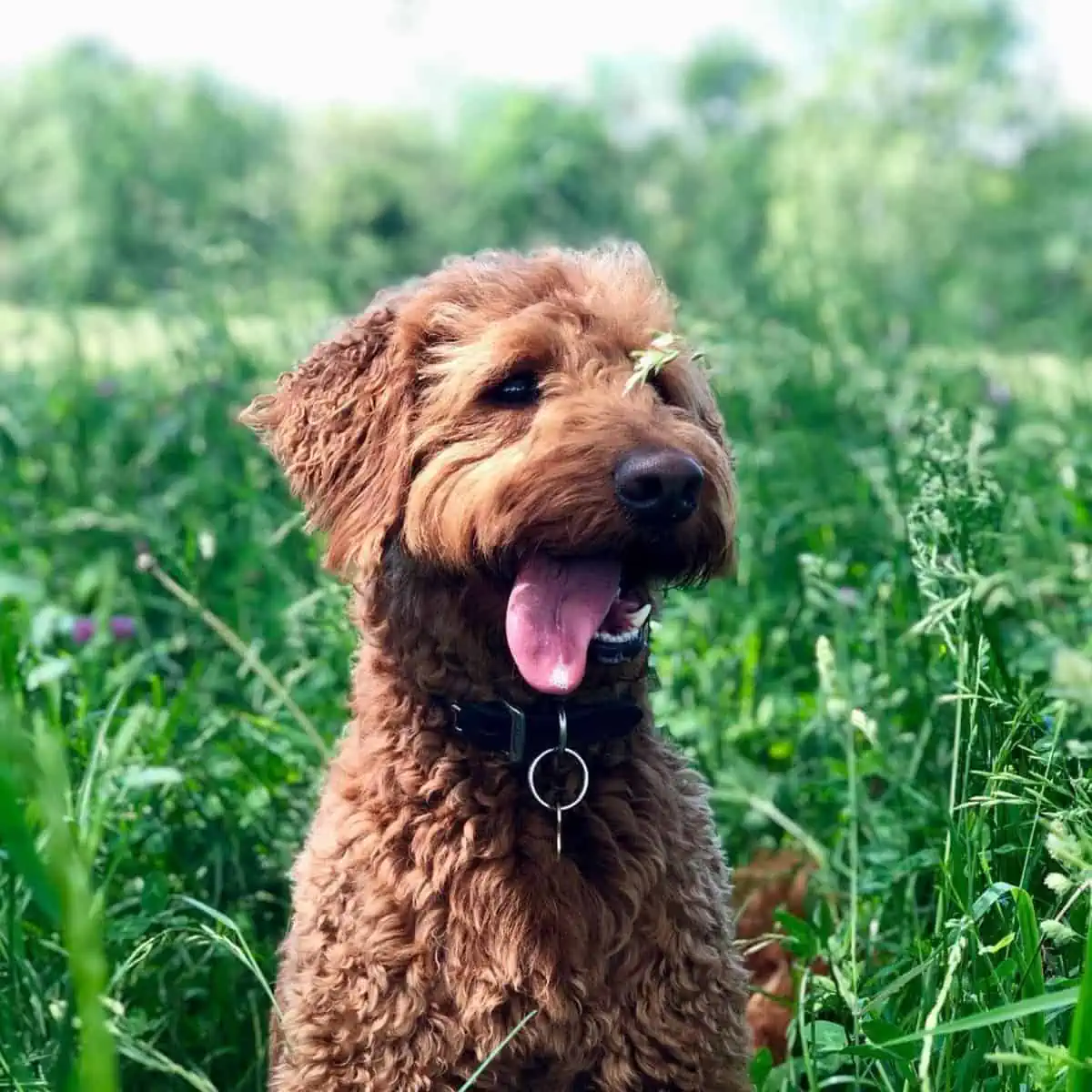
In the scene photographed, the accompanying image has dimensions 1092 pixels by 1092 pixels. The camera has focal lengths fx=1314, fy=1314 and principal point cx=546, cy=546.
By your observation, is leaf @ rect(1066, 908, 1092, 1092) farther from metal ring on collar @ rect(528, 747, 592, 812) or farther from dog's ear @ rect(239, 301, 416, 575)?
dog's ear @ rect(239, 301, 416, 575)

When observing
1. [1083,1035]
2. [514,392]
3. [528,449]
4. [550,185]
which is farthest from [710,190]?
[1083,1035]

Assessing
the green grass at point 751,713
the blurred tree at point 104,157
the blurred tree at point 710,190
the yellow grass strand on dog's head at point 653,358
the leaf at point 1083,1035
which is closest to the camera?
the leaf at point 1083,1035

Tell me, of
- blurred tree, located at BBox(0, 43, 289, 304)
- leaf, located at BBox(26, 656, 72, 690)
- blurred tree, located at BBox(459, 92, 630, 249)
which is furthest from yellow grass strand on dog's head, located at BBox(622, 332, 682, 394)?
blurred tree, located at BBox(0, 43, 289, 304)

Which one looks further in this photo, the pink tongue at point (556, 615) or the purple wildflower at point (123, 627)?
the purple wildflower at point (123, 627)

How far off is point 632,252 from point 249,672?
6.96ft

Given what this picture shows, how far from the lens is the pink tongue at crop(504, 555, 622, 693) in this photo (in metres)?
2.39

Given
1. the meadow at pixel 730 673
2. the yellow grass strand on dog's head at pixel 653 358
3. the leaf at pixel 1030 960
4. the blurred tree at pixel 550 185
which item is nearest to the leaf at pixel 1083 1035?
the meadow at pixel 730 673

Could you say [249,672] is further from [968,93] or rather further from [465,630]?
[968,93]

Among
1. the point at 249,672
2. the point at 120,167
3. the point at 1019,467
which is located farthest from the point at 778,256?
the point at 120,167

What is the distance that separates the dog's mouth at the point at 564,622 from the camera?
2.39 meters

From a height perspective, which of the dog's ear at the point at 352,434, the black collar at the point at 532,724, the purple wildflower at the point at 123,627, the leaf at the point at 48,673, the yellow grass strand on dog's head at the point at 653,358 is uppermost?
the yellow grass strand on dog's head at the point at 653,358

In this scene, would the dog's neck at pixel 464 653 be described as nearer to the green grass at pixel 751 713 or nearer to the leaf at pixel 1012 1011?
the green grass at pixel 751 713

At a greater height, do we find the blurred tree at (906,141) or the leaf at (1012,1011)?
the leaf at (1012,1011)

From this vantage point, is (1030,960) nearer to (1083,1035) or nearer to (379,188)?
(1083,1035)
